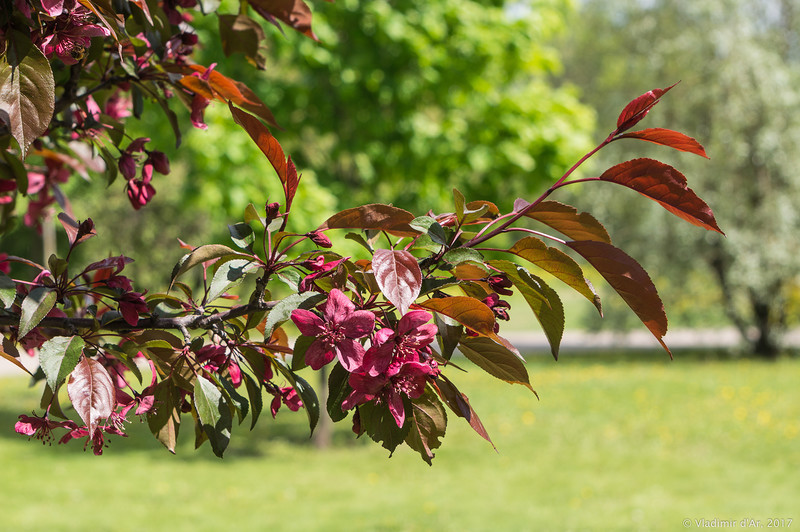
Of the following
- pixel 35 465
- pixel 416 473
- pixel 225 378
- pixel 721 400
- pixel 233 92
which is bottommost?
pixel 35 465

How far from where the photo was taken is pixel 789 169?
1217 centimetres

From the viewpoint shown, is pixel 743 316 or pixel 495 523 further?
pixel 743 316

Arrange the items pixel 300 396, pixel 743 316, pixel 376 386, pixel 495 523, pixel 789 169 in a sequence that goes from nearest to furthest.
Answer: pixel 376 386 → pixel 300 396 → pixel 495 523 → pixel 789 169 → pixel 743 316

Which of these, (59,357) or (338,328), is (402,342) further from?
(59,357)

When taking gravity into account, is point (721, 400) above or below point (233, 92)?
below

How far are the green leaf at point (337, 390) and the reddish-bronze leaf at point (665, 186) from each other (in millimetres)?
374

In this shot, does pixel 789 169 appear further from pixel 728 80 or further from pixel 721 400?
pixel 721 400

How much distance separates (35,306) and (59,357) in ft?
0.25

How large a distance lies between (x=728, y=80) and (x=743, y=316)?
5074mm

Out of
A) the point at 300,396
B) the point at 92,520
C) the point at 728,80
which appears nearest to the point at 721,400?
the point at 728,80

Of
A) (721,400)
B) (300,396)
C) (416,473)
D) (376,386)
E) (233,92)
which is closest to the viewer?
(376,386)

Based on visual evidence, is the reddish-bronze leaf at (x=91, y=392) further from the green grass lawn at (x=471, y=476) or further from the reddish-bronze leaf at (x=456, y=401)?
the green grass lawn at (x=471, y=476)

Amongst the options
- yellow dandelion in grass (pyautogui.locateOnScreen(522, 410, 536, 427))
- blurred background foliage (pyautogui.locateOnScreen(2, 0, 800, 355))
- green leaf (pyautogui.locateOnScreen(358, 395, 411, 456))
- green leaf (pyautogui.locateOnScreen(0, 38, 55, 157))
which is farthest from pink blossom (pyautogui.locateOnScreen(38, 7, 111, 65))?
yellow dandelion in grass (pyautogui.locateOnScreen(522, 410, 536, 427))

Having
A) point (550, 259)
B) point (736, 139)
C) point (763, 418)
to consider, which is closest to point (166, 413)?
point (550, 259)
